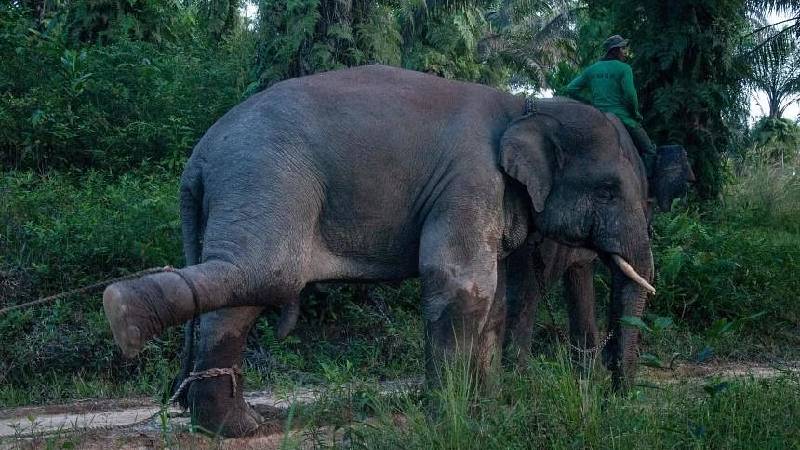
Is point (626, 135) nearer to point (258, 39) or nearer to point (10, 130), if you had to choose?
point (258, 39)

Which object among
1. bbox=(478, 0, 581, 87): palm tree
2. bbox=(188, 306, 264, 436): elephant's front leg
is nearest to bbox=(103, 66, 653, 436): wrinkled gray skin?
bbox=(188, 306, 264, 436): elephant's front leg

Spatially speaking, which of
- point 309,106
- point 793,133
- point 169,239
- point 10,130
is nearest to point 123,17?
point 10,130

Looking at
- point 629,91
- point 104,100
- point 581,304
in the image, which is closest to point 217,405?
point 581,304

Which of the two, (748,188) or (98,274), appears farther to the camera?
(748,188)

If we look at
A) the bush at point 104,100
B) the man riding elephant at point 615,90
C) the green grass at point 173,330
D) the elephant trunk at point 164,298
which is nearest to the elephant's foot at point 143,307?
the elephant trunk at point 164,298

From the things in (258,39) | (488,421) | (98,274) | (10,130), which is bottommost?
(488,421)

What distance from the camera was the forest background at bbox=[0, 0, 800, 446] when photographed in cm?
831

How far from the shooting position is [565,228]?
6.61 meters

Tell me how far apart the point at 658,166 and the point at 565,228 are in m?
1.13

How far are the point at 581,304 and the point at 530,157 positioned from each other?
5.75ft

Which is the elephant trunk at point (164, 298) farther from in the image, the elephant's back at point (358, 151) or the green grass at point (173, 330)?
the green grass at point (173, 330)

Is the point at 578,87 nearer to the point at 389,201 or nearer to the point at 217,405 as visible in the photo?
the point at 389,201

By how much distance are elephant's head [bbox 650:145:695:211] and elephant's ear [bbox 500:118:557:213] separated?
107 cm

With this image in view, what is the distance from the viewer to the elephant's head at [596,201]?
6.59 m
